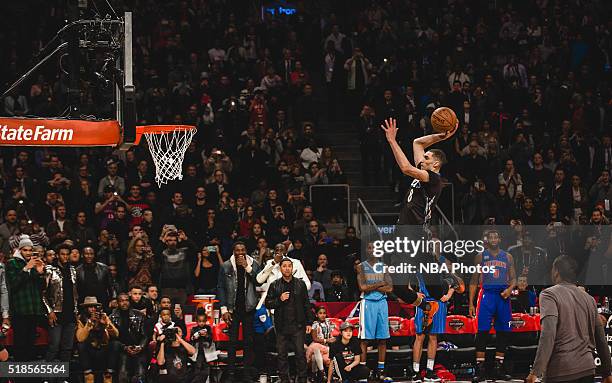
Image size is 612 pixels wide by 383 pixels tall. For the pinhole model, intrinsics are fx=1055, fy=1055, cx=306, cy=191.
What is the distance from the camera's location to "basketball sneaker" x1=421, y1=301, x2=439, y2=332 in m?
16.5

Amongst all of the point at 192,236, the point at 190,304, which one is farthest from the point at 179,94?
→ the point at 190,304

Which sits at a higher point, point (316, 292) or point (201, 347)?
point (316, 292)

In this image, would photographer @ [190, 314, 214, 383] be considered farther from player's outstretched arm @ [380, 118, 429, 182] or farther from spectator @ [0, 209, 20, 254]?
player's outstretched arm @ [380, 118, 429, 182]

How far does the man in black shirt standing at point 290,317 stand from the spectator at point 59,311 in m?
3.21

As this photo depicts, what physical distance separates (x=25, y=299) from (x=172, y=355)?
250 cm

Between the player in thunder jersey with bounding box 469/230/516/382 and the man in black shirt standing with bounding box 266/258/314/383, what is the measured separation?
2870 mm

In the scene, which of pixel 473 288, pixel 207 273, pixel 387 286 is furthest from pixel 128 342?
pixel 473 288

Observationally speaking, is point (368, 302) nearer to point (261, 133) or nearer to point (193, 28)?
point (261, 133)

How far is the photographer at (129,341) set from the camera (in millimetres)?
16828

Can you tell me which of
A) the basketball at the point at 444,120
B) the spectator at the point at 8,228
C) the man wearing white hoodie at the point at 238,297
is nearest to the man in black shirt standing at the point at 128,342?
the man wearing white hoodie at the point at 238,297

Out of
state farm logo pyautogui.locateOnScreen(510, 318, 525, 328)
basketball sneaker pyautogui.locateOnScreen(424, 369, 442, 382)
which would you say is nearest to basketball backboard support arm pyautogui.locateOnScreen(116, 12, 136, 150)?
basketball sneaker pyautogui.locateOnScreen(424, 369, 442, 382)

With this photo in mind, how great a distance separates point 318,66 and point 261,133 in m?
5.24

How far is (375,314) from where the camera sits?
1728cm

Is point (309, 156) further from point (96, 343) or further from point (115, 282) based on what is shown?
point (96, 343)
